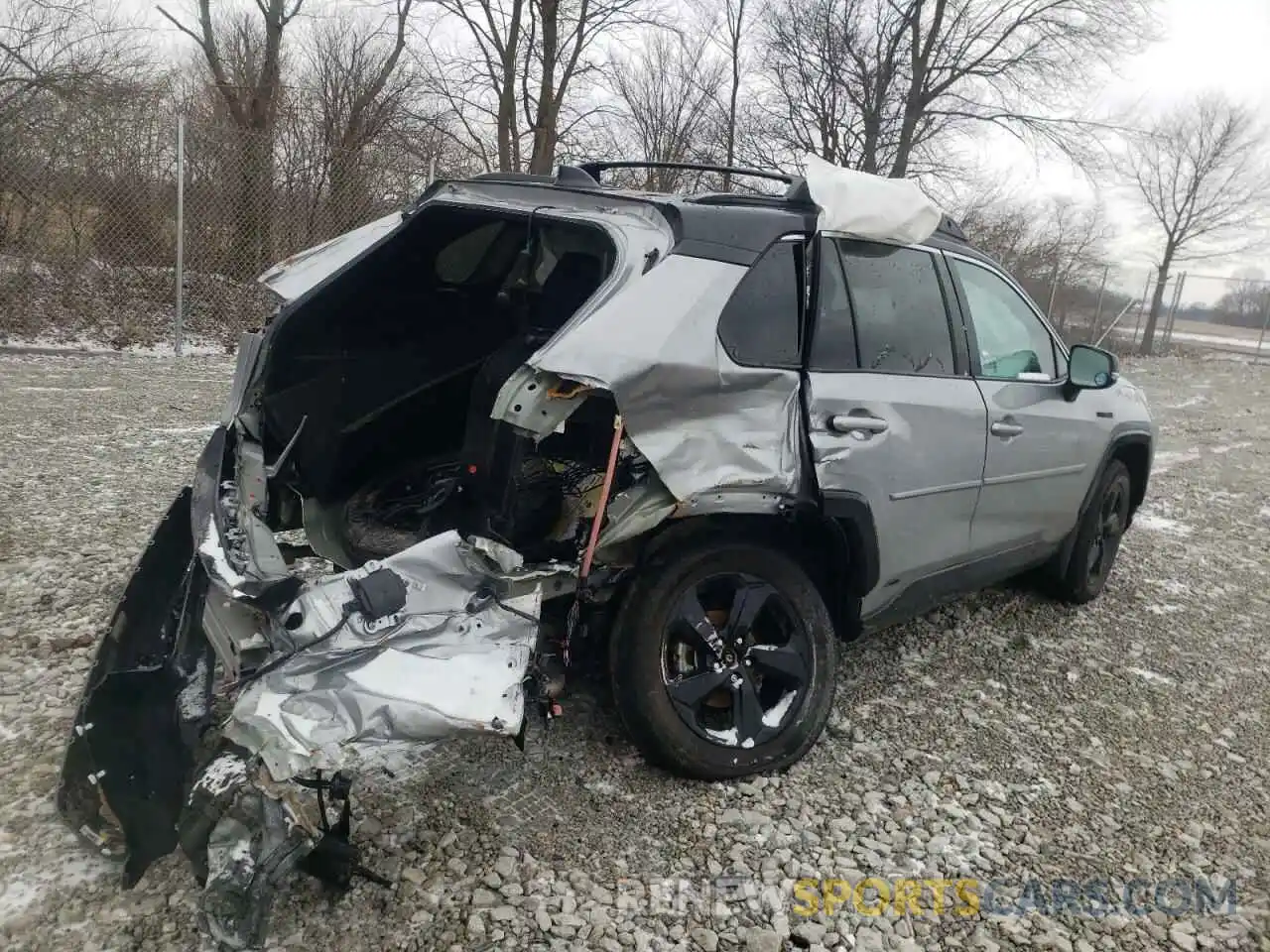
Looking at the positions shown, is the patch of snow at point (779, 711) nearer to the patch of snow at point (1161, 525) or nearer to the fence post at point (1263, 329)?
the patch of snow at point (1161, 525)

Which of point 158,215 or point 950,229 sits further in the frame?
point 158,215

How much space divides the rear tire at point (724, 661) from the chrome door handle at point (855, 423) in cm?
47

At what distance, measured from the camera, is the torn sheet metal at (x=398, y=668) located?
194 cm

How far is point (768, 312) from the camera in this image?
286cm

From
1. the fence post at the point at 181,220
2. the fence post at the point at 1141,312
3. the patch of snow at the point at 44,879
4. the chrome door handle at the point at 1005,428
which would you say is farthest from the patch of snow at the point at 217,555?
the fence post at the point at 1141,312

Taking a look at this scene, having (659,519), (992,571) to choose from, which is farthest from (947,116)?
(659,519)

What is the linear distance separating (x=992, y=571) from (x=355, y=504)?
2.78 metres

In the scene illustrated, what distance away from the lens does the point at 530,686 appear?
2.44m

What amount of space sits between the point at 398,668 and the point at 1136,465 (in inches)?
Result: 175

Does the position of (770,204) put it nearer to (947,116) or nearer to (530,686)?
(530,686)

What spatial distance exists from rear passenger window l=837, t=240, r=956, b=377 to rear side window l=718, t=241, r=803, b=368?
1.02 ft

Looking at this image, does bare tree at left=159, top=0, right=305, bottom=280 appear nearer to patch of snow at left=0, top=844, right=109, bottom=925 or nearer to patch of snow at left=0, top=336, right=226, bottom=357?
patch of snow at left=0, top=336, right=226, bottom=357

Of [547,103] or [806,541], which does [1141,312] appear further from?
[806,541]

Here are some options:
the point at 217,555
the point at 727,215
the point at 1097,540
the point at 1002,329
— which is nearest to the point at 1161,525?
the point at 1097,540
